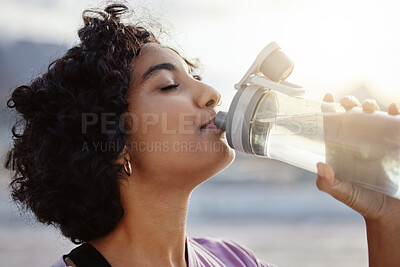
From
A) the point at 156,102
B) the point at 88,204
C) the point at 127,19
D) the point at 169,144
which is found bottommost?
the point at 88,204

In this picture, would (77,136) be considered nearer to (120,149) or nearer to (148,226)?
(120,149)

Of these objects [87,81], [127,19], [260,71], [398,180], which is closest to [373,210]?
[398,180]

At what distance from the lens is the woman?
1.27 metres

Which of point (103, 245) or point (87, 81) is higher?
point (87, 81)

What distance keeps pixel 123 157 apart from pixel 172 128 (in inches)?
6.2

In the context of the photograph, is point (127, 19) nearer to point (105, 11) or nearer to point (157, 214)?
point (105, 11)

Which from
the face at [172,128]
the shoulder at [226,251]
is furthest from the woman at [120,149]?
the shoulder at [226,251]

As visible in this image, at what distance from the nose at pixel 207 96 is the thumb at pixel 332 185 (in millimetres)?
337

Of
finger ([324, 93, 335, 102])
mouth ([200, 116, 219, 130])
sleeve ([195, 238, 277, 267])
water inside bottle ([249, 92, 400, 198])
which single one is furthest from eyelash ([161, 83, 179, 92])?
sleeve ([195, 238, 277, 267])

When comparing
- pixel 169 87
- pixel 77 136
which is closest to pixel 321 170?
pixel 169 87

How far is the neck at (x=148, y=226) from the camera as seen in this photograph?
129cm

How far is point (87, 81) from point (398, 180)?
79cm

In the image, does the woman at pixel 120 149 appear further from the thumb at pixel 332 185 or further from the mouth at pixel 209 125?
the thumb at pixel 332 185

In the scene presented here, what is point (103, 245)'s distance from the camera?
130 cm
